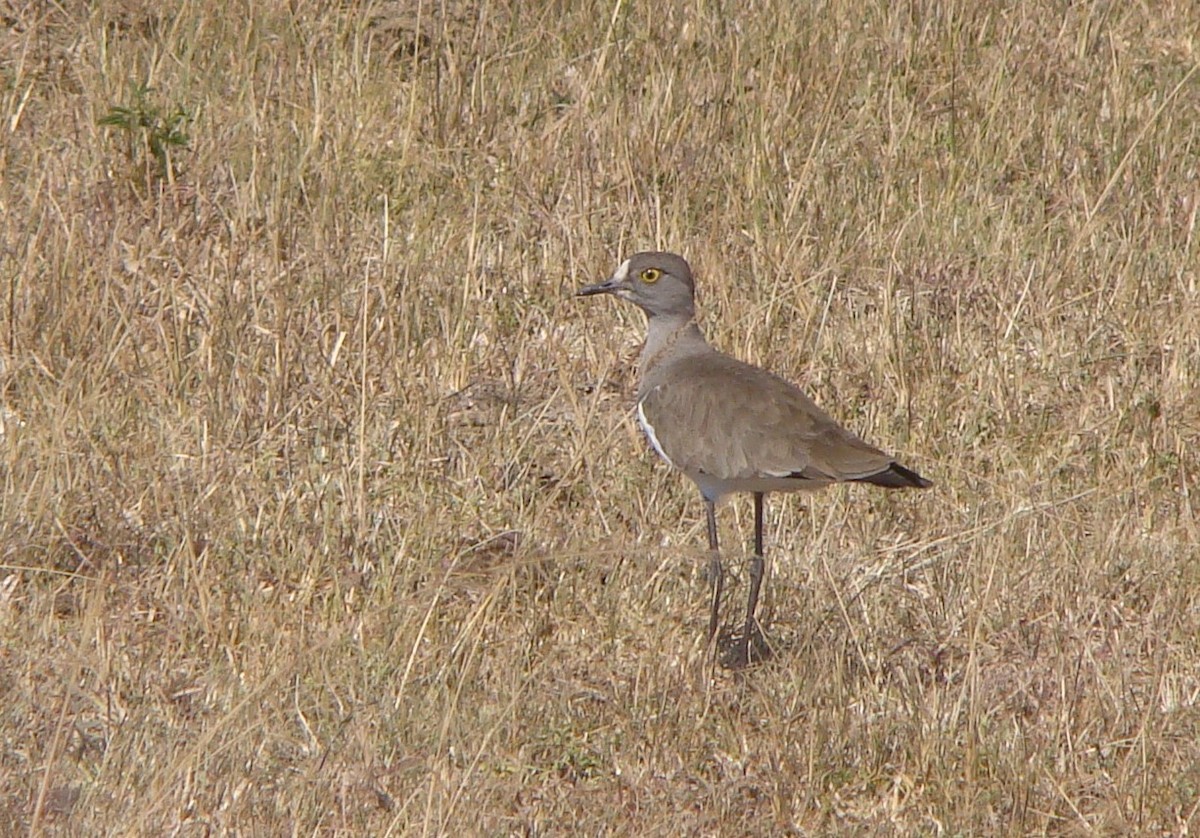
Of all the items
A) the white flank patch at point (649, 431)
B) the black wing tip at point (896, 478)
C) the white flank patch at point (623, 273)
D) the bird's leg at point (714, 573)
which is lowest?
the bird's leg at point (714, 573)

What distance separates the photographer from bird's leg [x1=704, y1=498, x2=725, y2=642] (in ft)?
20.6

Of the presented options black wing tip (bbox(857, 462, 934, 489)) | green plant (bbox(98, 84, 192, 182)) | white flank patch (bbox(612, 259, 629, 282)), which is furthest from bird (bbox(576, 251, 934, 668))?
green plant (bbox(98, 84, 192, 182))

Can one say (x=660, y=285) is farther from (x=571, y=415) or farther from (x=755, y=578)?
(x=755, y=578)

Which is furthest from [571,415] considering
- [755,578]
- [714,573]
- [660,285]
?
[755,578]

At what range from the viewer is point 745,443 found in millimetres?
6289

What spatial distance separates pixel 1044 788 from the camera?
17.9ft

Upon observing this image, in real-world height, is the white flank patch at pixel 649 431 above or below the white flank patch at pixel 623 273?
below

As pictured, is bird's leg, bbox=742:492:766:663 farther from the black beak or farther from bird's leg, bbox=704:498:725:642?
the black beak

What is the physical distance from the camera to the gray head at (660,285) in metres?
7.25

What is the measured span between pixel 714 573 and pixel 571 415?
146cm

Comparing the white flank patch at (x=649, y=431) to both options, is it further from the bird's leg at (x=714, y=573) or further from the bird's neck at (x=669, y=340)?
the bird's neck at (x=669, y=340)

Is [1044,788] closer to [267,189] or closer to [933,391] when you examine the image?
[933,391]

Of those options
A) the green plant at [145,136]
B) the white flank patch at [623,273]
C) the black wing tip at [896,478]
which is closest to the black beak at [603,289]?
the white flank patch at [623,273]

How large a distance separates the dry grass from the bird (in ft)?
0.86
